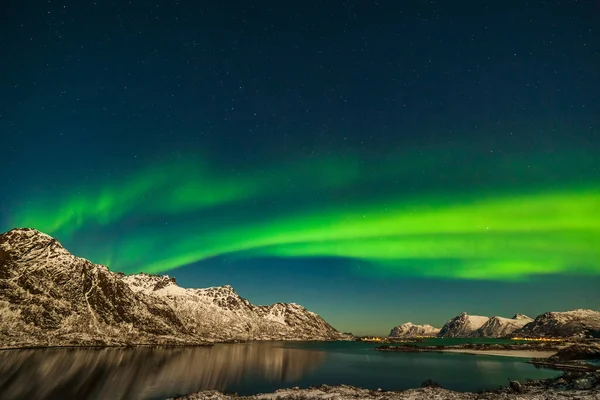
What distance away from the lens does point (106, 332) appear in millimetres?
199125

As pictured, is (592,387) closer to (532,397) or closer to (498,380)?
(532,397)

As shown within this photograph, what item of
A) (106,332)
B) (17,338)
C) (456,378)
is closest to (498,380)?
(456,378)

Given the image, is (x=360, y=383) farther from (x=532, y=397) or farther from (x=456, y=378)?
(x=532, y=397)

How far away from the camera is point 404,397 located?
52.2 m

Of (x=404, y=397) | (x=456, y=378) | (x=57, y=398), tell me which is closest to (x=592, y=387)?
(x=404, y=397)

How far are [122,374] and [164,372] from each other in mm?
10178

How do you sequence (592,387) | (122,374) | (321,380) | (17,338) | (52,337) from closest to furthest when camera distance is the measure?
1. (592,387)
2. (122,374)
3. (321,380)
4. (17,338)
5. (52,337)

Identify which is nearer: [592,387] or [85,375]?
[592,387]

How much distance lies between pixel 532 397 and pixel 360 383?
3810 centimetres

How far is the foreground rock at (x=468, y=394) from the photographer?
47.8m

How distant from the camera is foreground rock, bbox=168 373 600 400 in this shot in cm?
4775

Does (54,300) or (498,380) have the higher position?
(54,300)

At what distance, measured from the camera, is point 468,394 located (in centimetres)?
5275

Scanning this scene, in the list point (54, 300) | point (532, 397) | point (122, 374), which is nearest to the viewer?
point (532, 397)
